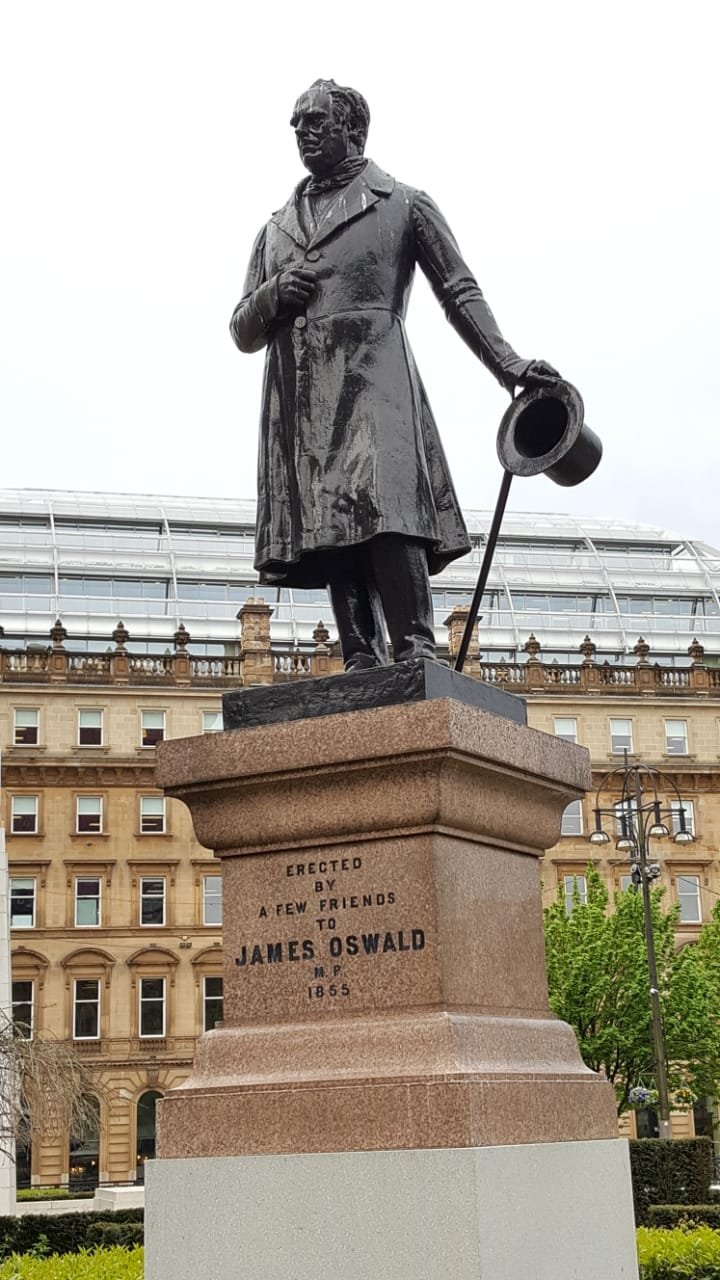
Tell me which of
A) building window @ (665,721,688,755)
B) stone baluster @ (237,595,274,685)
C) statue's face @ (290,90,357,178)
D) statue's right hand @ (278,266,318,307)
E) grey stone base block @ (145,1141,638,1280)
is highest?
stone baluster @ (237,595,274,685)

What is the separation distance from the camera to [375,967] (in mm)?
5926

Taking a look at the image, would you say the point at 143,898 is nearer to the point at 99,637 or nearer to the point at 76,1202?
the point at 99,637

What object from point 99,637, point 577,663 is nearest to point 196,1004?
point 99,637

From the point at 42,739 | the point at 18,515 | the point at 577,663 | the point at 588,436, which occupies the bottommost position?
the point at 588,436

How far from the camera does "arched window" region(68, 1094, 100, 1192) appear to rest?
49938 millimetres

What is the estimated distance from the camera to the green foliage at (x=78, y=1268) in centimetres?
860

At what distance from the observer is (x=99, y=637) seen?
59906 millimetres

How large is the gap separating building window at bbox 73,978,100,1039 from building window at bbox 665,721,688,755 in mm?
22343

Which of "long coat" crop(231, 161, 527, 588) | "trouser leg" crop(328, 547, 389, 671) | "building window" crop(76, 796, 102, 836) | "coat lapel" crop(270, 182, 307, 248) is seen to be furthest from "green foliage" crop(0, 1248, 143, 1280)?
"building window" crop(76, 796, 102, 836)

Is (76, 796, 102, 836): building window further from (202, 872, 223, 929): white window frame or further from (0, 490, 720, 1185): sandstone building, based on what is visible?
(202, 872, 223, 929): white window frame

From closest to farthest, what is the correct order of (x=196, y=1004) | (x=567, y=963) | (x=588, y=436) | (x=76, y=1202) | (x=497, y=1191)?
(x=497, y=1191) → (x=588, y=436) → (x=76, y=1202) → (x=567, y=963) → (x=196, y=1004)

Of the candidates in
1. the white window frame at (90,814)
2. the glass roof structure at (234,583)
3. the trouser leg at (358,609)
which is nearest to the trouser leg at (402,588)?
the trouser leg at (358,609)

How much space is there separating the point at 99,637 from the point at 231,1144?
54888 mm

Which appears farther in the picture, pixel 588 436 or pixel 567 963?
pixel 567 963
